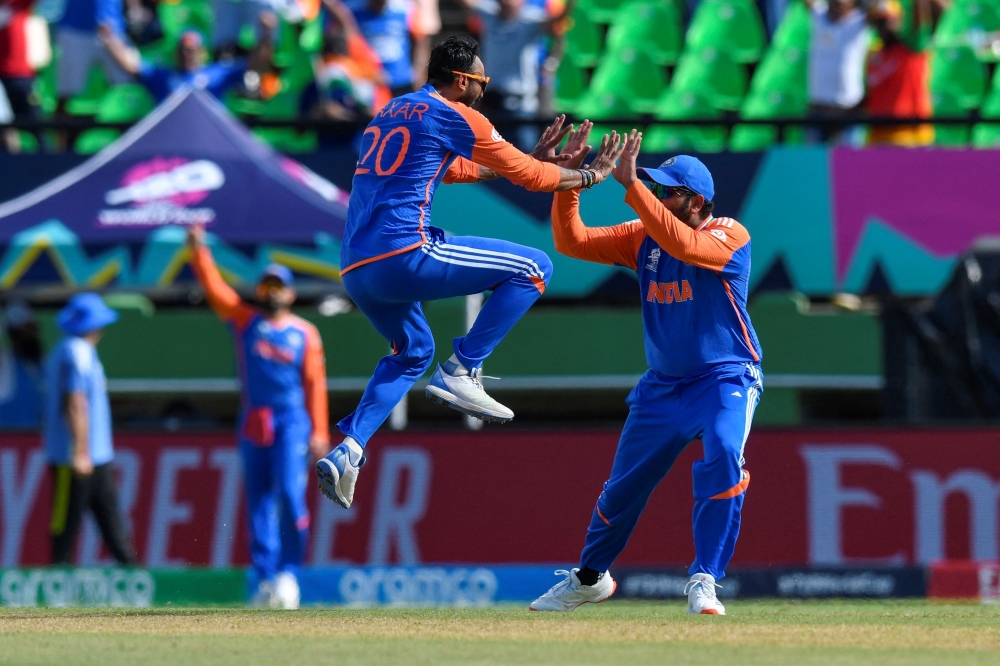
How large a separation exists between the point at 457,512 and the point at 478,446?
512 millimetres

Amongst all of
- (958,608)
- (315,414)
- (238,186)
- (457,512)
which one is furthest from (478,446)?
(958,608)

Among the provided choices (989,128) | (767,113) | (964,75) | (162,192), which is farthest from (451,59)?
(964,75)

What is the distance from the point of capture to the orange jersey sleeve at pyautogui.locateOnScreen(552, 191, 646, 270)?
8.29 meters

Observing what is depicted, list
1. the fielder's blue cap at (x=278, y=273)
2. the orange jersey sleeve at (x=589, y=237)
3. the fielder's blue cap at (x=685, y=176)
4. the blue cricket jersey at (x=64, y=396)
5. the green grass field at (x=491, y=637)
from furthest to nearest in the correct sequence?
the blue cricket jersey at (x=64, y=396) < the fielder's blue cap at (x=278, y=273) < the orange jersey sleeve at (x=589, y=237) < the fielder's blue cap at (x=685, y=176) < the green grass field at (x=491, y=637)

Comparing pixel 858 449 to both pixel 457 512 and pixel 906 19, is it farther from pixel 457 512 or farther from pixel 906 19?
pixel 906 19

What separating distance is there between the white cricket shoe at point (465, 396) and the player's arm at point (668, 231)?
1149 mm

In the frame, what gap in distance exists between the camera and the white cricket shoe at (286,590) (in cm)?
1055

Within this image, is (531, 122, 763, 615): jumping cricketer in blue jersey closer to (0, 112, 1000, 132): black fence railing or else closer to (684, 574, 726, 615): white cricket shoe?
(684, 574, 726, 615): white cricket shoe

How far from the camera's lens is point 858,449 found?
1123cm

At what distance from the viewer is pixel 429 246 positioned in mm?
7516

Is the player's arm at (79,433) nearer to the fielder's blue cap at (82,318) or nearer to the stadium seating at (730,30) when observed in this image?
the fielder's blue cap at (82,318)

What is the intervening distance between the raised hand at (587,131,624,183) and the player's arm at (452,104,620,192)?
15mm

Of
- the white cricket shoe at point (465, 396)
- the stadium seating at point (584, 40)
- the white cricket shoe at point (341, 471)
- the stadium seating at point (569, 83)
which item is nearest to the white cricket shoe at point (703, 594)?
the white cricket shoe at point (465, 396)

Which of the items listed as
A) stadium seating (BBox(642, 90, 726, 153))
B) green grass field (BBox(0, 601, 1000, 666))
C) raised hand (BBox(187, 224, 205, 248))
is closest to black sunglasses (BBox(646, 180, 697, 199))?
green grass field (BBox(0, 601, 1000, 666))
